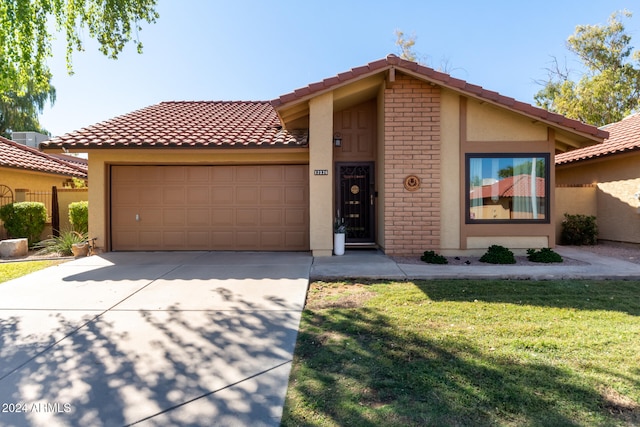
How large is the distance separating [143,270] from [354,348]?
18.4 feet

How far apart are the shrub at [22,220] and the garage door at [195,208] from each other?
10.7ft

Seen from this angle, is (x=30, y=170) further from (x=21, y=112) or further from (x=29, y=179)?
(x=21, y=112)

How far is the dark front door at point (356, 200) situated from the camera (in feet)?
33.6

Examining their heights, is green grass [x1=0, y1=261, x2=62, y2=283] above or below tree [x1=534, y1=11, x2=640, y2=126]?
below

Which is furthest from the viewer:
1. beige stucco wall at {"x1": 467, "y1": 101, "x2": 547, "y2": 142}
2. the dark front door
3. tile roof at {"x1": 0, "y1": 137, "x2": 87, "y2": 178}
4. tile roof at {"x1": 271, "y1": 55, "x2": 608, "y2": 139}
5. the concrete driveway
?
tile roof at {"x1": 0, "y1": 137, "x2": 87, "y2": 178}

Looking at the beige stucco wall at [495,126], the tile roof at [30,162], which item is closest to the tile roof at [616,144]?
the beige stucco wall at [495,126]

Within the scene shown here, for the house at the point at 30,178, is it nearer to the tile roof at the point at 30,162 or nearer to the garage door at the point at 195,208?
the tile roof at the point at 30,162

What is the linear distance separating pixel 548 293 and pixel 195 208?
342 inches

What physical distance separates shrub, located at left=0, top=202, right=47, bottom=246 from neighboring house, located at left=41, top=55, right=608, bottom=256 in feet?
Result: 10.1

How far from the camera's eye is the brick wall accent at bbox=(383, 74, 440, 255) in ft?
28.4

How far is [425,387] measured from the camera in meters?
2.92

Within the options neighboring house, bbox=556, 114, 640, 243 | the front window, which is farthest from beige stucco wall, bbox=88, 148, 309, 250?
neighboring house, bbox=556, 114, 640, 243

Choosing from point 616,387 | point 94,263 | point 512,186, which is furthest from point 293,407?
point 512,186

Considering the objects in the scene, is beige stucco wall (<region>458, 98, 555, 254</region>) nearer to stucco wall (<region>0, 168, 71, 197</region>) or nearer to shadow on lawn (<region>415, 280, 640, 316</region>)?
shadow on lawn (<region>415, 280, 640, 316</region>)
